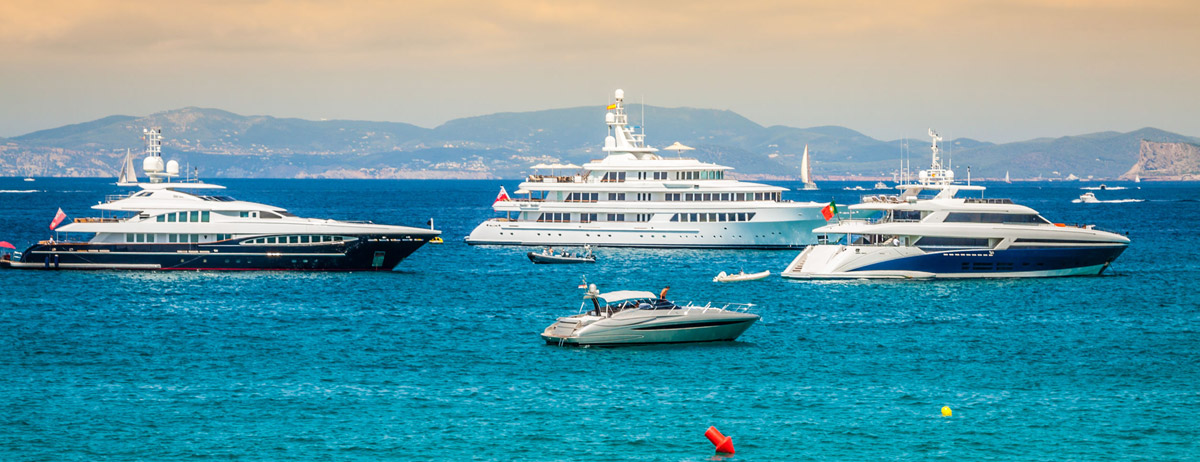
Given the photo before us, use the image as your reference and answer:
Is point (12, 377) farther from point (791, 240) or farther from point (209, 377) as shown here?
point (791, 240)

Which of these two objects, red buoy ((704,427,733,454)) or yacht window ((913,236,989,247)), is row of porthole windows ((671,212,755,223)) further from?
red buoy ((704,427,733,454))

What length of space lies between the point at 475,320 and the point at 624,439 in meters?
23.1

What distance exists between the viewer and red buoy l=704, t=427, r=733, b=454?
31.6 m

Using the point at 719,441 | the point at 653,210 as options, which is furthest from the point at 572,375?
the point at 653,210

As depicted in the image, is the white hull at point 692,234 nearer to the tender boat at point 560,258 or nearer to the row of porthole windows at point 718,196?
the row of porthole windows at point 718,196

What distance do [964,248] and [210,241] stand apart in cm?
4312

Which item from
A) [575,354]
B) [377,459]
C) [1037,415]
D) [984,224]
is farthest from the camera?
[984,224]

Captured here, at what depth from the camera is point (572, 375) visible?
41.2 meters

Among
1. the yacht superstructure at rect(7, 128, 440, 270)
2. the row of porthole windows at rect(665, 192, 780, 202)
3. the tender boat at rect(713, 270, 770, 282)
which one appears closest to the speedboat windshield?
the tender boat at rect(713, 270, 770, 282)

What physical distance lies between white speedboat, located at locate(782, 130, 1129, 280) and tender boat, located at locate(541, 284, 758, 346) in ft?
82.9

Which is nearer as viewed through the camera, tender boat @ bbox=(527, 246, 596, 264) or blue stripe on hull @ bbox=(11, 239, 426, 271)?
blue stripe on hull @ bbox=(11, 239, 426, 271)

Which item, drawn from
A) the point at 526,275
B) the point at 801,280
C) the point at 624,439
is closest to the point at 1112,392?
the point at 624,439

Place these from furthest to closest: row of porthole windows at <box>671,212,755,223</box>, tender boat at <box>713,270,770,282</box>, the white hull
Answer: row of porthole windows at <box>671,212,755,223</box>, the white hull, tender boat at <box>713,270,770,282</box>

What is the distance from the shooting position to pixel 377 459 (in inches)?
1230
